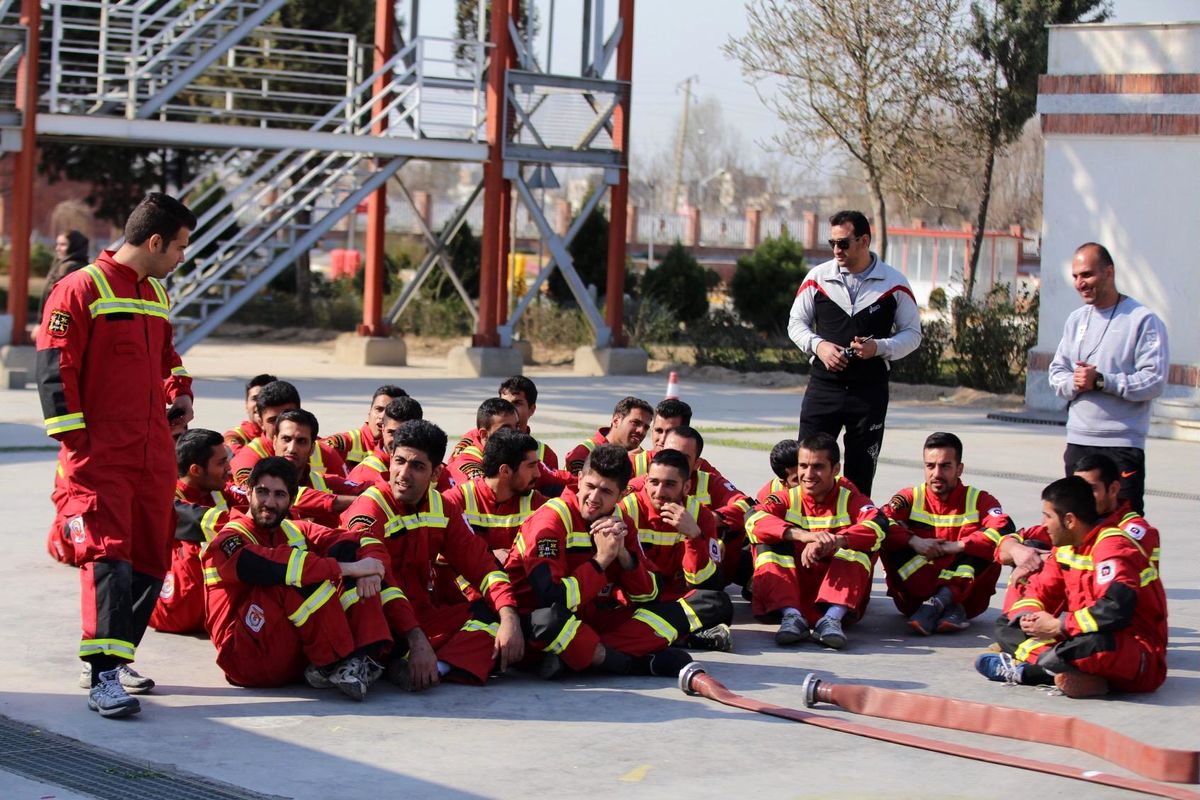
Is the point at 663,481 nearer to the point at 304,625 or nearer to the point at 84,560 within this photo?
the point at 304,625

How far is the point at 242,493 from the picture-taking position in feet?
25.4

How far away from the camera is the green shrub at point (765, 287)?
98.9 feet

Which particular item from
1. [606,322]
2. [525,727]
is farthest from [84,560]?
[606,322]

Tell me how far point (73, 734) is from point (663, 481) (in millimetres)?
3018

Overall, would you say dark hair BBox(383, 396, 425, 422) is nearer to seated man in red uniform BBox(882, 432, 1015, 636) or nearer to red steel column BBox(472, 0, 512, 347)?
seated man in red uniform BBox(882, 432, 1015, 636)

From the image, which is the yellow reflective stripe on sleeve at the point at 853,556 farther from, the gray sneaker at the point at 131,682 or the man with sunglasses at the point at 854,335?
the gray sneaker at the point at 131,682

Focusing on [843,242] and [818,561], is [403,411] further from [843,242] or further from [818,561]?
[843,242]

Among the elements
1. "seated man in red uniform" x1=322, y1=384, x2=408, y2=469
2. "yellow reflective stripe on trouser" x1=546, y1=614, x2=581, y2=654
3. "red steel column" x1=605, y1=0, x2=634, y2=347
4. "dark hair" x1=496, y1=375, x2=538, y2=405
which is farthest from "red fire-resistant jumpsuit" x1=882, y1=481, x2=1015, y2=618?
"red steel column" x1=605, y1=0, x2=634, y2=347

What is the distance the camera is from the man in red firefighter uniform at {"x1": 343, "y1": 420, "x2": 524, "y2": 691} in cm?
687

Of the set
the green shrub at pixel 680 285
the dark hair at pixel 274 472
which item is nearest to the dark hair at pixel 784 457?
the dark hair at pixel 274 472

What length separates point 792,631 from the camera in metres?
7.87

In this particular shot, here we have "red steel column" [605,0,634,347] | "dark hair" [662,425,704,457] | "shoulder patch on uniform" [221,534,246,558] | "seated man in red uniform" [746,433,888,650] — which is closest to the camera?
"shoulder patch on uniform" [221,534,246,558]

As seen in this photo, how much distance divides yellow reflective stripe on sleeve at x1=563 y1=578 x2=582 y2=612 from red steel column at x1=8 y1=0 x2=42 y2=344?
15267mm

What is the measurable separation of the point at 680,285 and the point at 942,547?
22491mm
